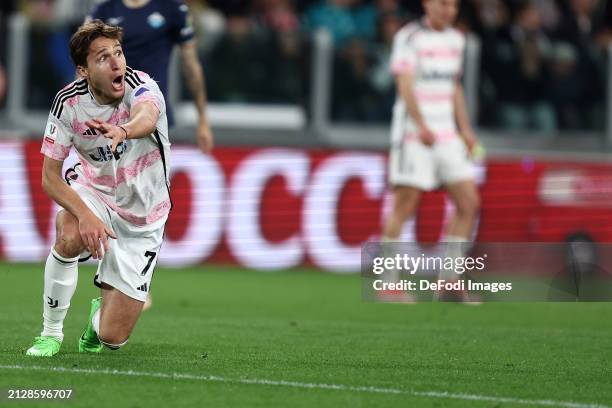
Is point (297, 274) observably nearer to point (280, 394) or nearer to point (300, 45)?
point (300, 45)

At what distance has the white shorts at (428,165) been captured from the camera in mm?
11273

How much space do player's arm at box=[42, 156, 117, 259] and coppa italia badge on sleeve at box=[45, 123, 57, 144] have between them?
0.09 m

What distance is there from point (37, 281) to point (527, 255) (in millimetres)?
4262

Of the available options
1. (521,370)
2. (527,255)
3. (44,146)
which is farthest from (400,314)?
(44,146)

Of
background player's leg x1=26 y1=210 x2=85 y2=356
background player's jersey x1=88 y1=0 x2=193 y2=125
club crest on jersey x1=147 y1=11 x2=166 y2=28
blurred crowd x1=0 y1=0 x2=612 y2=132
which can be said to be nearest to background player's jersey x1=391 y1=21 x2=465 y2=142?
background player's jersey x1=88 y1=0 x2=193 y2=125

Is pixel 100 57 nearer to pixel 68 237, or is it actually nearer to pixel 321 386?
pixel 68 237

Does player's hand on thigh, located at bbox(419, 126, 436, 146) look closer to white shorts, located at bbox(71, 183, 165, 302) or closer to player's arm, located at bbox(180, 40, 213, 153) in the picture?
player's arm, located at bbox(180, 40, 213, 153)

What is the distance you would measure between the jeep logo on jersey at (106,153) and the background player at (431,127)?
169 inches

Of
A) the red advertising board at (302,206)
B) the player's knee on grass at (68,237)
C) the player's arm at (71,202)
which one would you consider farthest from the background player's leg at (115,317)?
the red advertising board at (302,206)

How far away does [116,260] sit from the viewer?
7289 mm

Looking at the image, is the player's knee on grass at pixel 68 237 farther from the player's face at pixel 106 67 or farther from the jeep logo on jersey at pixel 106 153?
the player's face at pixel 106 67

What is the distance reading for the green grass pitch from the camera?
6.04 metres

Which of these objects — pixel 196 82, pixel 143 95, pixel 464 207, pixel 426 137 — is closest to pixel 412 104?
pixel 426 137

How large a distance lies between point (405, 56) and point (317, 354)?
430 centimetres
